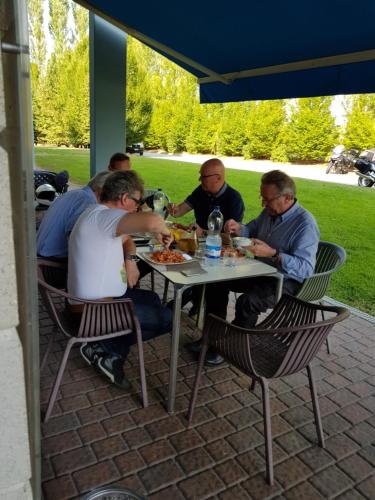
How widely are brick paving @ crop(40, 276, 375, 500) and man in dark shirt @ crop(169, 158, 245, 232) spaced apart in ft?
4.43

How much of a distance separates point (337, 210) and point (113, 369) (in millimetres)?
8221

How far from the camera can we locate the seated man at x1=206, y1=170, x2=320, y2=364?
2.57m

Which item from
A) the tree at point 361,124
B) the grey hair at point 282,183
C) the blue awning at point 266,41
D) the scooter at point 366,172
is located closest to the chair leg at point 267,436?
the grey hair at point 282,183

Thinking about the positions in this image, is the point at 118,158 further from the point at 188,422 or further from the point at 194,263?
the point at 188,422

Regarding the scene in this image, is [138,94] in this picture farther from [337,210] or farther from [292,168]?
[337,210]

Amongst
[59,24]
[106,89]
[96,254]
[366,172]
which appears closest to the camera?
[96,254]

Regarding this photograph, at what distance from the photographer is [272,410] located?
2.31 m

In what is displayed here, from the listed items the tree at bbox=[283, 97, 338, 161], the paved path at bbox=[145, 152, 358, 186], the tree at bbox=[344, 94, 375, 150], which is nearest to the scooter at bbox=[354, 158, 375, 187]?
the paved path at bbox=[145, 152, 358, 186]

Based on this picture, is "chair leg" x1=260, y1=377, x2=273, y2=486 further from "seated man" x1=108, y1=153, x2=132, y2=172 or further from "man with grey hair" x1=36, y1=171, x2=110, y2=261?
"seated man" x1=108, y1=153, x2=132, y2=172

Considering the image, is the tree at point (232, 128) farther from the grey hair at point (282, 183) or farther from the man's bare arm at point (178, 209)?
the grey hair at point (282, 183)

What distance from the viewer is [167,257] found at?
7.94 ft

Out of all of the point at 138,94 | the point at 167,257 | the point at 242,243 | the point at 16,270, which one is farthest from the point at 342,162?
the point at 16,270

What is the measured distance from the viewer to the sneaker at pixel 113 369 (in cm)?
235

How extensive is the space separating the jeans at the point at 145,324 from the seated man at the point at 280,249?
546mm
